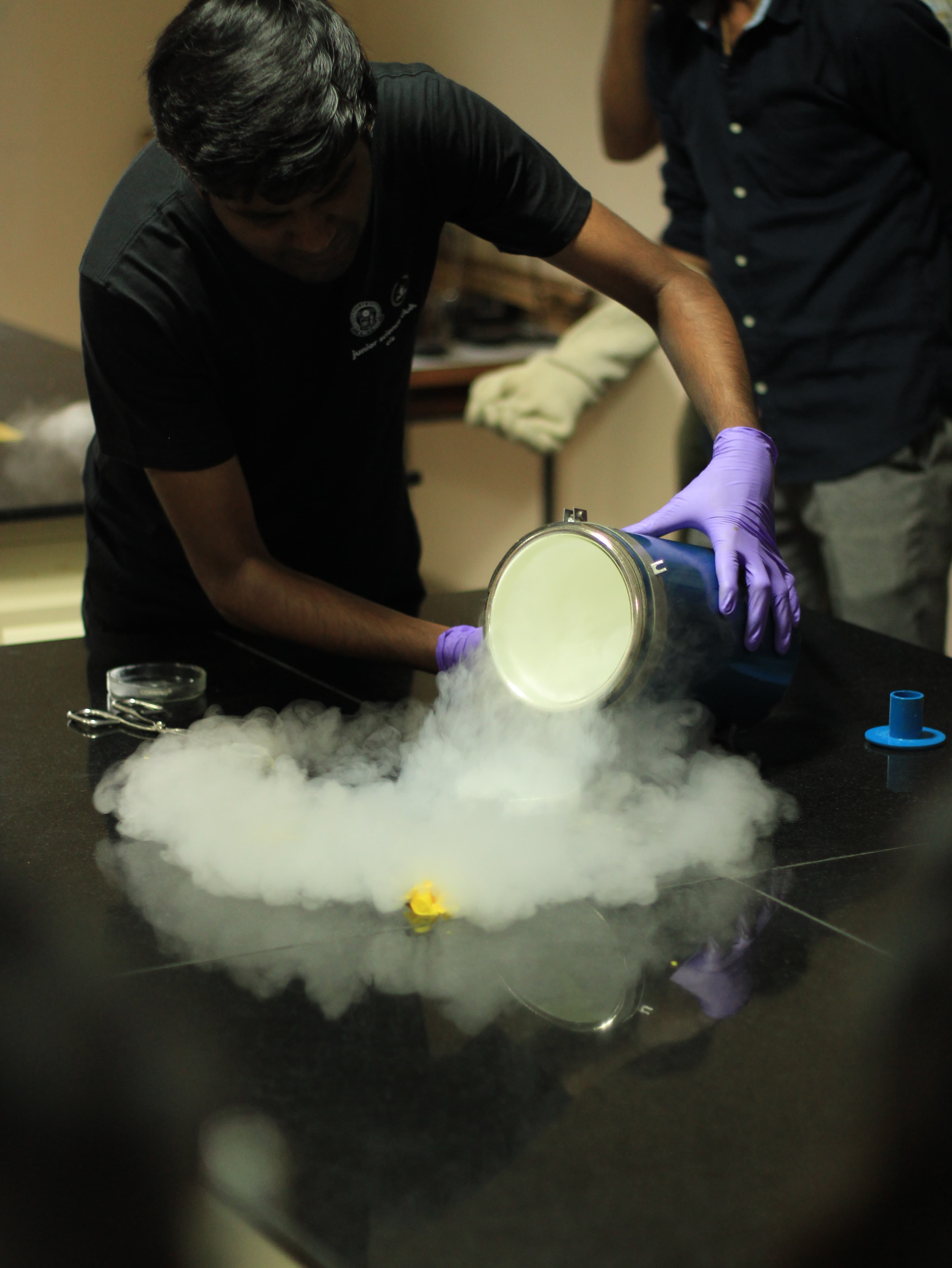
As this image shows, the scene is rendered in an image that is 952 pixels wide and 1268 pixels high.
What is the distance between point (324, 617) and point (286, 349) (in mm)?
345

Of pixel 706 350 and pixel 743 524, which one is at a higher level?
pixel 706 350

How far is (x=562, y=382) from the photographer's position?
11.1ft

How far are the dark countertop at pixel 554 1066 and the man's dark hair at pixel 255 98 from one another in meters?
0.66

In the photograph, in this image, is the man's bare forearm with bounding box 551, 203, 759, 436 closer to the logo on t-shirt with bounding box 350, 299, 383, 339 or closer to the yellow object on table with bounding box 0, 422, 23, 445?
the logo on t-shirt with bounding box 350, 299, 383, 339

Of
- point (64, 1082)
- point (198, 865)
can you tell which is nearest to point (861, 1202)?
point (64, 1082)

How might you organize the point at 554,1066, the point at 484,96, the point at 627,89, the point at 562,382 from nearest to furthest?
1. the point at 554,1066
2. the point at 627,89
3. the point at 562,382
4. the point at 484,96

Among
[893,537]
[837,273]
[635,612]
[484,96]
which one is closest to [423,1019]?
[635,612]

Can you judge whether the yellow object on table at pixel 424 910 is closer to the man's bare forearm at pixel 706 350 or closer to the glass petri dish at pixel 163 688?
the glass petri dish at pixel 163 688

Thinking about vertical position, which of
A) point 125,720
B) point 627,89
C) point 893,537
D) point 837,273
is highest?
point 627,89

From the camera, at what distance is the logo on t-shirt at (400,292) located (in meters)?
1.68

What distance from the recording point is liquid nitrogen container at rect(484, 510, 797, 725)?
1.21m

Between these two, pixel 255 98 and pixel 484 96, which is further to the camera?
pixel 484 96

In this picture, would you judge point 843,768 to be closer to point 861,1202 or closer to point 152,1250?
point 861,1202

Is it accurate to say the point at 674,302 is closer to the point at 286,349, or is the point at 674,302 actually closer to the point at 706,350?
the point at 706,350
